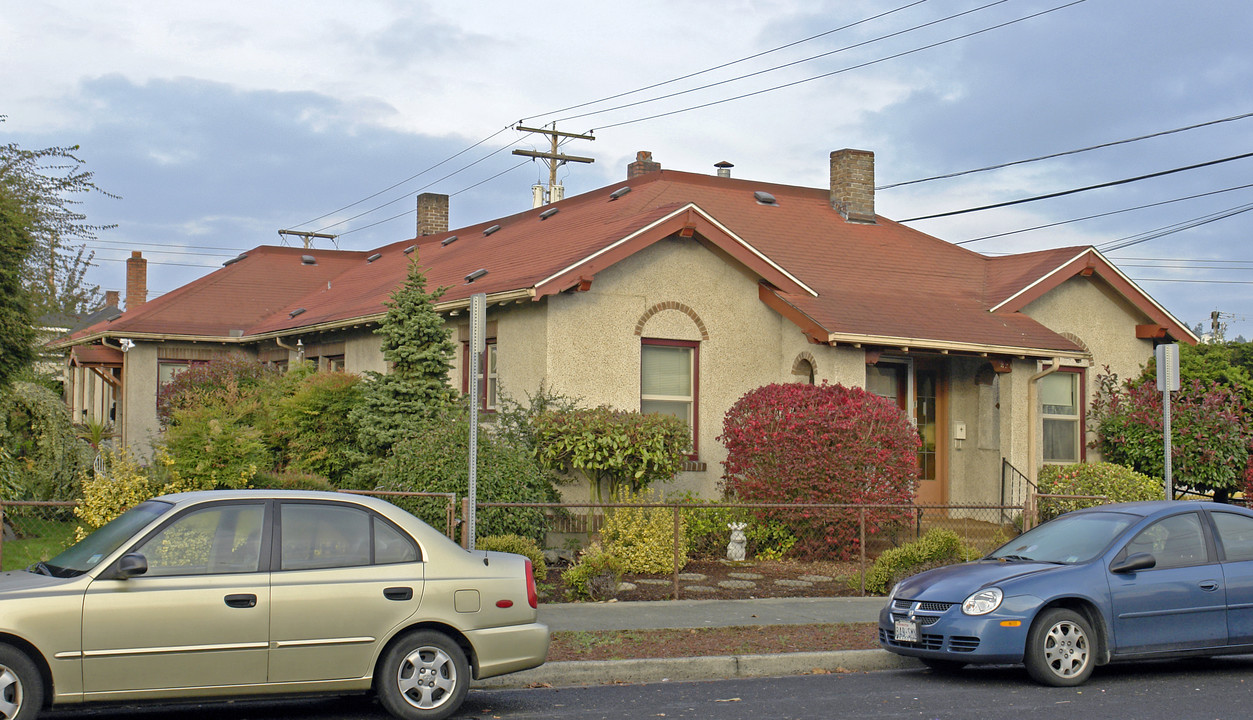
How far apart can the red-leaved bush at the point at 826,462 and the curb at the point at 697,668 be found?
5137mm

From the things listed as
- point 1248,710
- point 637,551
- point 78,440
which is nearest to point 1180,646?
point 1248,710

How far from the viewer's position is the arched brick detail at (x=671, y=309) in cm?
1761

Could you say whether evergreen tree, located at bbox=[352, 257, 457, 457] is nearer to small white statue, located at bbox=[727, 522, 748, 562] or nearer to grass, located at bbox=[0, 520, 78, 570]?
grass, located at bbox=[0, 520, 78, 570]

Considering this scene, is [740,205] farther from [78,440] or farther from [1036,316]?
[78,440]

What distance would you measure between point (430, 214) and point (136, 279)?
10.3 m

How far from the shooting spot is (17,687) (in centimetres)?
693

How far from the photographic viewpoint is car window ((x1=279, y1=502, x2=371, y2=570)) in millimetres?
7809

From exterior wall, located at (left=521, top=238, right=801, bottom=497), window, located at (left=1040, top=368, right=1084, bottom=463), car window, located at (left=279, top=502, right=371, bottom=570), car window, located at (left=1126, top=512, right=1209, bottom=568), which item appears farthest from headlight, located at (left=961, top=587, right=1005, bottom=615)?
window, located at (left=1040, top=368, right=1084, bottom=463)

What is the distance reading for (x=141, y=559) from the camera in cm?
725

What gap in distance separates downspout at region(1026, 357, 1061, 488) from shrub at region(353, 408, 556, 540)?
821 cm

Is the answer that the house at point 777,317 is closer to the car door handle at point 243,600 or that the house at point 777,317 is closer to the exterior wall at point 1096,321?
the exterior wall at point 1096,321

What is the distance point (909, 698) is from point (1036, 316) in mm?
13081

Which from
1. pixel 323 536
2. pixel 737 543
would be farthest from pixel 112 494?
pixel 737 543

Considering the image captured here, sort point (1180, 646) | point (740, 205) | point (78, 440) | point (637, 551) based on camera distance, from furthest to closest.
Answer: point (740, 205)
point (78, 440)
point (637, 551)
point (1180, 646)
